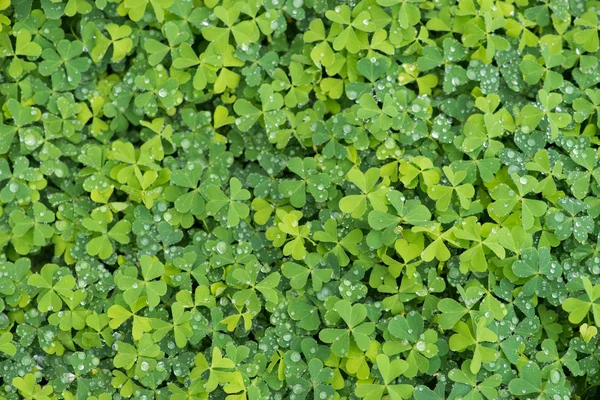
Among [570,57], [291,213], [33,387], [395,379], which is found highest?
[570,57]

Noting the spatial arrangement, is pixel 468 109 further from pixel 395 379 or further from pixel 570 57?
pixel 395 379

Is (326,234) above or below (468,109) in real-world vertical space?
below

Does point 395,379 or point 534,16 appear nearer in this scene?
point 395,379

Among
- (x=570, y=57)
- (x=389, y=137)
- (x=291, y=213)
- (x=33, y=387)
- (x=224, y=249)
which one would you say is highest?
(x=570, y=57)

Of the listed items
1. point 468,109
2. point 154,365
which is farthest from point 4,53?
point 468,109

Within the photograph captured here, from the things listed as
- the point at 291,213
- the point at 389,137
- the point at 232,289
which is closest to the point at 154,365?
the point at 232,289

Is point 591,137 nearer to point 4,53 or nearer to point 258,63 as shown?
point 258,63
